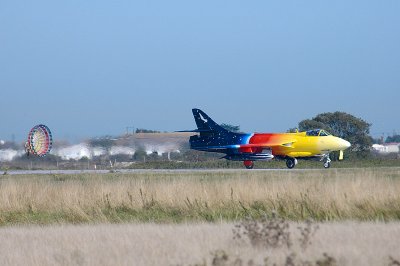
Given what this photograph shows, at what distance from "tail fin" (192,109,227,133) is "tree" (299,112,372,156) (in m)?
14.4

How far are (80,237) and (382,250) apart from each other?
4.90m

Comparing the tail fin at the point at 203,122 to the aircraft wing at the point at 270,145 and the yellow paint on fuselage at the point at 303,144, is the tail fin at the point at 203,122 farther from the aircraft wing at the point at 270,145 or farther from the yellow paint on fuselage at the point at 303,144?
the yellow paint on fuselage at the point at 303,144

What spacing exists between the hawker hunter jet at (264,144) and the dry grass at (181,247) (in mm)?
33039

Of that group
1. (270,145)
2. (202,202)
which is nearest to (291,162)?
(270,145)

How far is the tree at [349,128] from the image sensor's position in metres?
64.4

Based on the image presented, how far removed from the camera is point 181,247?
10.4m

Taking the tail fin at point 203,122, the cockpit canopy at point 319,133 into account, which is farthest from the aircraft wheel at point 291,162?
the tail fin at point 203,122

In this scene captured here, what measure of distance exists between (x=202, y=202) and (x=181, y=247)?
746cm

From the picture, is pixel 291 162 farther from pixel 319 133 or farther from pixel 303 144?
pixel 319 133

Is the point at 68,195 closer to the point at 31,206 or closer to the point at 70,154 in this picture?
the point at 31,206

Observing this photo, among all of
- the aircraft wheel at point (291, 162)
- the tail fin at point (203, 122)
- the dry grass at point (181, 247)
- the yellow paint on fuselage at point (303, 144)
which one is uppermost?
the tail fin at point (203, 122)

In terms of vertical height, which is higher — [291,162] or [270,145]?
[270,145]

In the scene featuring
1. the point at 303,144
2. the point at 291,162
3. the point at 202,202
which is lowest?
the point at 291,162

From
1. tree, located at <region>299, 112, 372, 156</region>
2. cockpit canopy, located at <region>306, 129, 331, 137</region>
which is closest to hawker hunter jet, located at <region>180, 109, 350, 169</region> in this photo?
cockpit canopy, located at <region>306, 129, 331, 137</region>
